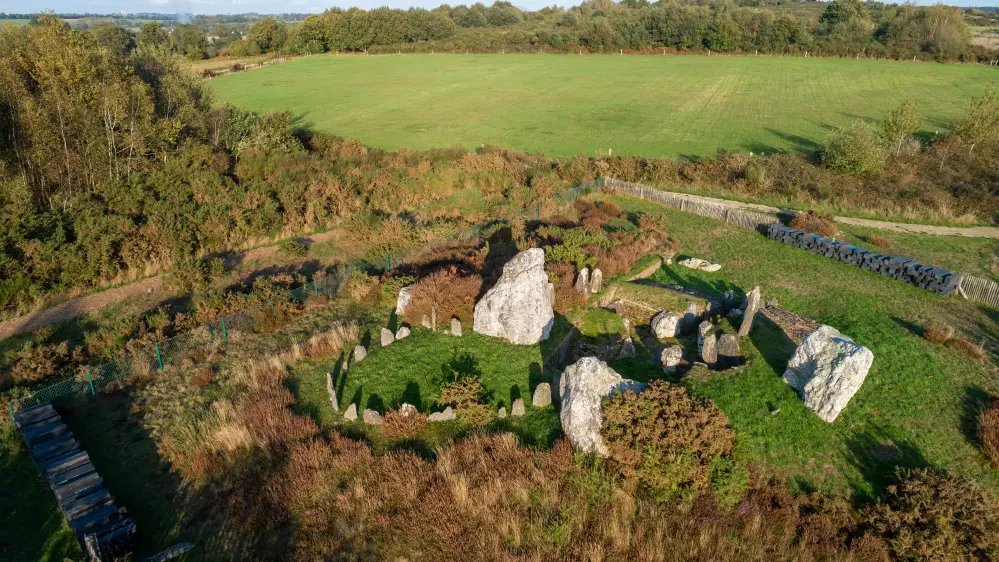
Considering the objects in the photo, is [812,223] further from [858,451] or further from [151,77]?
[151,77]

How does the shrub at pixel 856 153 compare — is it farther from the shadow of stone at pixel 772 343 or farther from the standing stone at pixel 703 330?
the standing stone at pixel 703 330

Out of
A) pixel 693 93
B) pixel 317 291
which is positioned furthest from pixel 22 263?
pixel 693 93

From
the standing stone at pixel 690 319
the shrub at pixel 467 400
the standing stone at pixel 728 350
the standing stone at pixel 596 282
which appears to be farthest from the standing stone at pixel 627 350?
the shrub at pixel 467 400

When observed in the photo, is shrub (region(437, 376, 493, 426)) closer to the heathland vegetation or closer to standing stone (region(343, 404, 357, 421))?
the heathland vegetation

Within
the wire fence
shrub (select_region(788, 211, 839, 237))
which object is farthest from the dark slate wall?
the wire fence

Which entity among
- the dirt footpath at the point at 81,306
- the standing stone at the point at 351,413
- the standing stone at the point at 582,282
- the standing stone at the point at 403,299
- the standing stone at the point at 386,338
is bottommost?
the dirt footpath at the point at 81,306

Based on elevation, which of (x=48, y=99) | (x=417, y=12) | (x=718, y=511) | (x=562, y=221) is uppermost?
(x=417, y=12)
